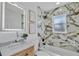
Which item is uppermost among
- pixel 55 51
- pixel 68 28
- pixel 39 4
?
pixel 39 4

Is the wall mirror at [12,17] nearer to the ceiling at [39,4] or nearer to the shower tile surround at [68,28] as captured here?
the ceiling at [39,4]

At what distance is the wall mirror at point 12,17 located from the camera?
1.53 meters

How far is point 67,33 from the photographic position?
6.05 ft

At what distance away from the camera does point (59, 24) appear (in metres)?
1.84

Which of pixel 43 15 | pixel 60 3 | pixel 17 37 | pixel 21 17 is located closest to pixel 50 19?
pixel 43 15

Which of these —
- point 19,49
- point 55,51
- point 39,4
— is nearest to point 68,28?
point 55,51

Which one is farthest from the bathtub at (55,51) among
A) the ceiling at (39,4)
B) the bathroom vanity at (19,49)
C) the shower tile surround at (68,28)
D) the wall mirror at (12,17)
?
the ceiling at (39,4)

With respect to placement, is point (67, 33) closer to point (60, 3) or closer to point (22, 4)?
point (60, 3)

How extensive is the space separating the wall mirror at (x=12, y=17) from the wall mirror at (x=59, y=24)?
59 centimetres

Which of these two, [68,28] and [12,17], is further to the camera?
[68,28]

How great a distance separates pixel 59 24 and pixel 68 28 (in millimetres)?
174

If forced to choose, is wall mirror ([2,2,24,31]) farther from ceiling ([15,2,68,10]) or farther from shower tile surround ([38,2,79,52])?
shower tile surround ([38,2,79,52])

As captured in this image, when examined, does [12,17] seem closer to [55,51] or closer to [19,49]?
[19,49]

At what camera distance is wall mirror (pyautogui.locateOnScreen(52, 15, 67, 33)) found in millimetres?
1815
